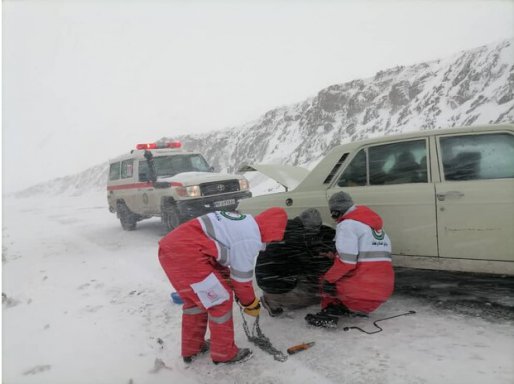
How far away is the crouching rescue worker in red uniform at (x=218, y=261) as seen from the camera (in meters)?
2.84

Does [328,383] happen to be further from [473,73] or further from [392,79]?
[392,79]

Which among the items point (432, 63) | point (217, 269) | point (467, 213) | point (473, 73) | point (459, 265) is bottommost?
point (459, 265)

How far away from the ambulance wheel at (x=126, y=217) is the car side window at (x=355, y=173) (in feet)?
23.1

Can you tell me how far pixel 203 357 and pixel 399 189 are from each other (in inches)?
91.9

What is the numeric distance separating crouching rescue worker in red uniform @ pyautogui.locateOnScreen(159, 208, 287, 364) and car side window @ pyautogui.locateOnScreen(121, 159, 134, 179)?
6.74 metres

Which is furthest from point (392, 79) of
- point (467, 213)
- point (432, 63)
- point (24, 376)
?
point (24, 376)

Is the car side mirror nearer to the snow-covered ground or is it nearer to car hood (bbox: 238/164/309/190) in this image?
the snow-covered ground

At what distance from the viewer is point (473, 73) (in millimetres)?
19984

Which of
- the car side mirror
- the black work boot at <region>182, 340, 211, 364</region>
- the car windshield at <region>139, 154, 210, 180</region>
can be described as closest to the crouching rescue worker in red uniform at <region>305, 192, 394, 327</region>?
the black work boot at <region>182, 340, 211, 364</region>

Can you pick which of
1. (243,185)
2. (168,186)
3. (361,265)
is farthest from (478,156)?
(168,186)

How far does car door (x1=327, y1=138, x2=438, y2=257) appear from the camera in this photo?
343 centimetres

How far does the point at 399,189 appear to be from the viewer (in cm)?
358

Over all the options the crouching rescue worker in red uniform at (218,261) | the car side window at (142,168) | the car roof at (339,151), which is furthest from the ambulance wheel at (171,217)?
the crouching rescue worker in red uniform at (218,261)

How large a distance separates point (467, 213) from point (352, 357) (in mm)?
1566
